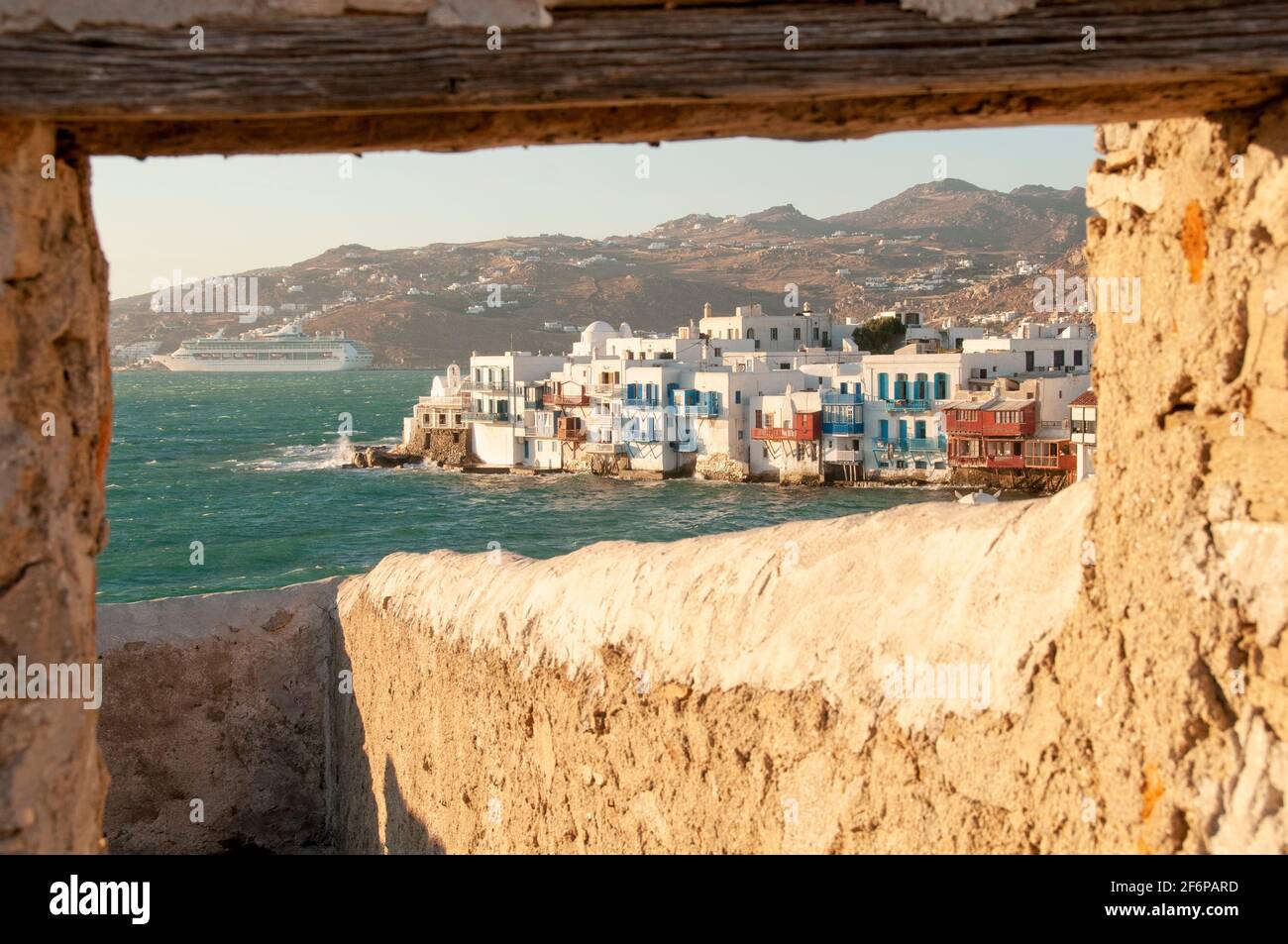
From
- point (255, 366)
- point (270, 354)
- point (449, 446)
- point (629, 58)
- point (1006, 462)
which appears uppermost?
point (270, 354)

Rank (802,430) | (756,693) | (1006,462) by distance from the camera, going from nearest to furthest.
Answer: (756,693) → (1006,462) → (802,430)

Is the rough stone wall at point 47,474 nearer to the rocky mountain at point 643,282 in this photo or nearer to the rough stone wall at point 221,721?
the rough stone wall at point 221,721

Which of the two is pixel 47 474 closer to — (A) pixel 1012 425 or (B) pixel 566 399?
(A) pixel 1012 425

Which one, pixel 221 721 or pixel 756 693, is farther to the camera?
pixel 221 721

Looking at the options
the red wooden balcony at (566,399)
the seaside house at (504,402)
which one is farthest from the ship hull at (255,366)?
the red wooden balcony at (566,399)

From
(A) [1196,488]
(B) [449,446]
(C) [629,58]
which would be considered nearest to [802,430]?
(B) [449,446]
